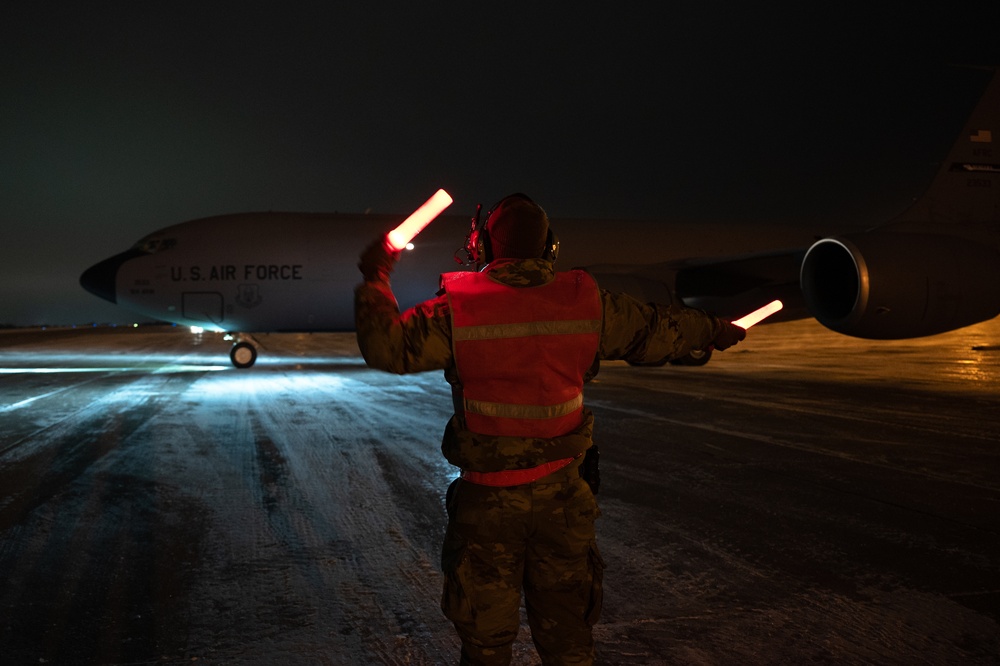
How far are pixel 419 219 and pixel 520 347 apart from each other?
0.52 metres

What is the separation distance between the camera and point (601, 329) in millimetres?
2637

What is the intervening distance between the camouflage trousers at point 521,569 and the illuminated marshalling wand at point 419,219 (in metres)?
0.84

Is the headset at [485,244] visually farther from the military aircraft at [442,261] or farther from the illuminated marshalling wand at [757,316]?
the military aircraft at [442,261]

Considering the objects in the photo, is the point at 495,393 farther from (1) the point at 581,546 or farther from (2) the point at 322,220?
(2) the point at 322,220

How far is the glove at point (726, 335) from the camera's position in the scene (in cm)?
289

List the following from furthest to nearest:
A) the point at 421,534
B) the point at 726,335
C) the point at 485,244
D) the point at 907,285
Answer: the point at 907,285 < the point at 421,534 < the point at 726,335 < the point at 485,244

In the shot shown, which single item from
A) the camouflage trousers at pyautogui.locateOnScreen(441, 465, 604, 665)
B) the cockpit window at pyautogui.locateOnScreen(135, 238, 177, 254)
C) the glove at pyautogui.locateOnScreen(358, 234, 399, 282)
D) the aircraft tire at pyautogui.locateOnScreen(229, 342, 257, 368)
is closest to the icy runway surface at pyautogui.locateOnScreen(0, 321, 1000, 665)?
the camouflage trousers at pyautogui.locateOnScreen(441, 465, 604, 665)

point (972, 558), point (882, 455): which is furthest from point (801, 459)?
point (972, 558)

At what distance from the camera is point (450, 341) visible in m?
2.51

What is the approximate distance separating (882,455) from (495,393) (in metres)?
6.29

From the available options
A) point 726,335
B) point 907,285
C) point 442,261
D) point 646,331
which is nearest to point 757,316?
point 726,335

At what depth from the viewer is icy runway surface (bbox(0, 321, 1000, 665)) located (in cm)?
338

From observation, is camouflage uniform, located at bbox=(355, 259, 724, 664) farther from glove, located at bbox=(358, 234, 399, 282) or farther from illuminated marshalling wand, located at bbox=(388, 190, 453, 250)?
illuminated marshalling wand, located at bbox=(388, 190, 453, 250)

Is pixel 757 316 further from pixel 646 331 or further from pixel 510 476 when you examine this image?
pixel 510 476
